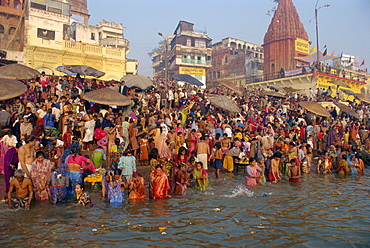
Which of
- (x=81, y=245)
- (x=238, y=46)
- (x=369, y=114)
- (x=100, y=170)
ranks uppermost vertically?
(x=238, y=46)

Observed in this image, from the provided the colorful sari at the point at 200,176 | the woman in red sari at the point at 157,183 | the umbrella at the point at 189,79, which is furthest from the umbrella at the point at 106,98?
the umbrella at the point at 189,79

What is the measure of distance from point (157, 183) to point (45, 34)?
2590 centimetres

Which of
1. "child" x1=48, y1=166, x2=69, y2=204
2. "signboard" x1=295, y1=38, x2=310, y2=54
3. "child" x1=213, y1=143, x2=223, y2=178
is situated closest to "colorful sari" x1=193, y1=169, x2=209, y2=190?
"child" x1=213, y1=143, x2=223, y2=178

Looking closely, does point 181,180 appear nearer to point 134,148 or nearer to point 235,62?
point 134,148

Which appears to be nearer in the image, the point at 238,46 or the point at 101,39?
the point at 101,39

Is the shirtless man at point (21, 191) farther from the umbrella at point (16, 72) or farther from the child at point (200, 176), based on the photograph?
the umbrella at point (16, 72)

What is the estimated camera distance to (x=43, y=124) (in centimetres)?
1026

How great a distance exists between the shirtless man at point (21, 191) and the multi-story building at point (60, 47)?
70.0ft

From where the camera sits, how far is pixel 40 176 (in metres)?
6.86

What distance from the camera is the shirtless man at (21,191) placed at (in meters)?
6.24

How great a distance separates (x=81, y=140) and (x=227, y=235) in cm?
665

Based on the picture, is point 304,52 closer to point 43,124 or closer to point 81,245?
point 43,124

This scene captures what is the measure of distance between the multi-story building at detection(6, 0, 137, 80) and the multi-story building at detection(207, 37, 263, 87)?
17.3m

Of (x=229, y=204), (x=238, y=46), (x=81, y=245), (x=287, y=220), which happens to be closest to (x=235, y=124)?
(x=229, y=204)
